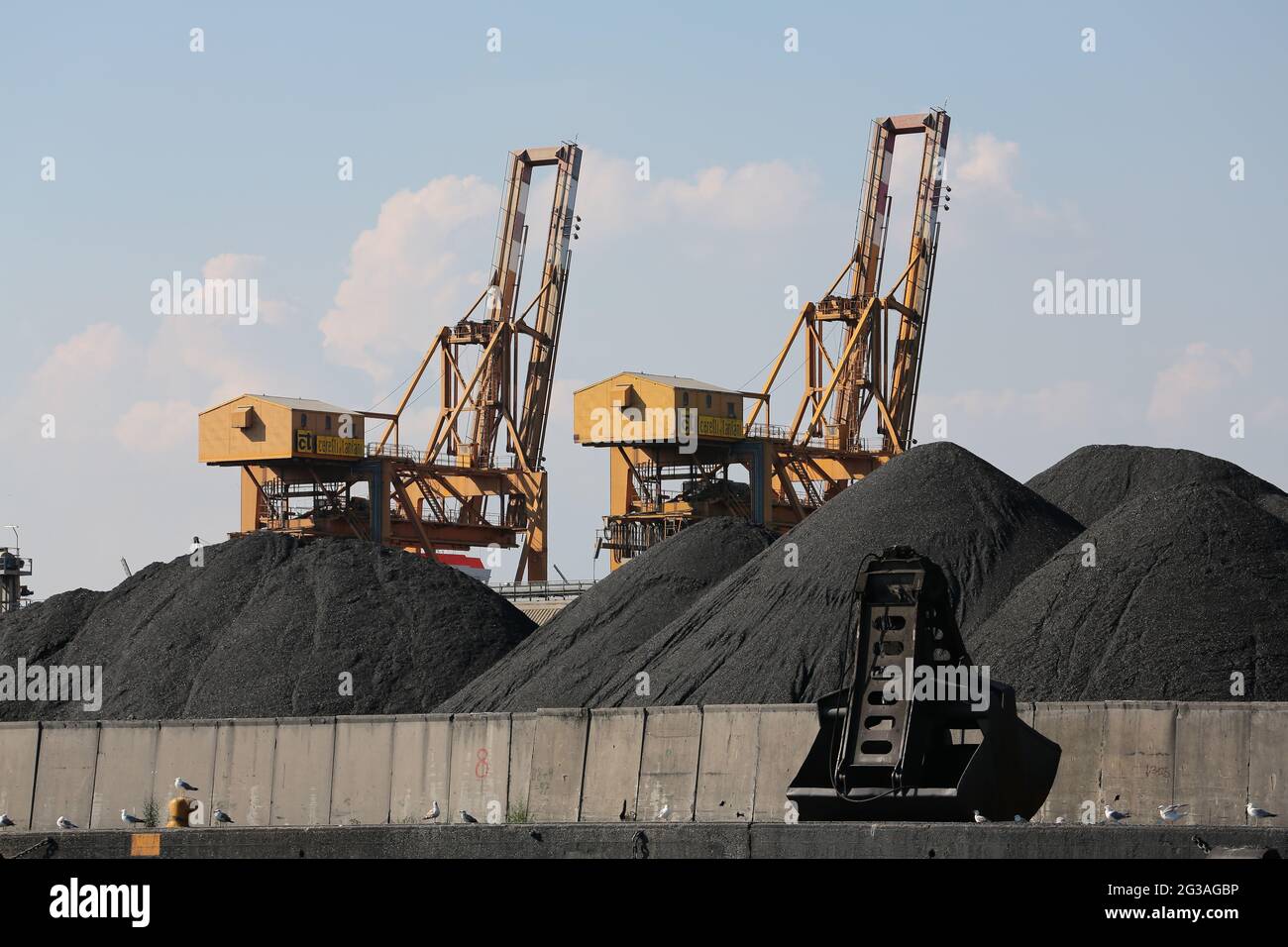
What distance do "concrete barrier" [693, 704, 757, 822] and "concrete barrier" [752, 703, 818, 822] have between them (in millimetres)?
112

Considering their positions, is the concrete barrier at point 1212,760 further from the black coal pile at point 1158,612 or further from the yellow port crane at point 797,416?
the yellow port crane at point 797,416

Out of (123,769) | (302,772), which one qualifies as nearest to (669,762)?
(302,772)

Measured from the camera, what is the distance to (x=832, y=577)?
34.2 metres

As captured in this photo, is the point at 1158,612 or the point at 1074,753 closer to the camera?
the point at 1074,753

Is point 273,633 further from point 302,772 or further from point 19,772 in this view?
point 302,772

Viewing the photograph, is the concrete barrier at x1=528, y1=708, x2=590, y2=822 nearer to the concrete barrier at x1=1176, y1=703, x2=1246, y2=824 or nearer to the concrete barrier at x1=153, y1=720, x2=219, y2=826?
the concrete barrier at x1=153, y1=720, x2=219, y2=826

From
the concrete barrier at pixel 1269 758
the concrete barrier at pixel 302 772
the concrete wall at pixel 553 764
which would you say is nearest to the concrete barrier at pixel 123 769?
the concrete wall at pixel 553 764

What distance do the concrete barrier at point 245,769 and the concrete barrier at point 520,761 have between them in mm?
3623

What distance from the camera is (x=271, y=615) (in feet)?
136

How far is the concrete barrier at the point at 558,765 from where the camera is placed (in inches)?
935

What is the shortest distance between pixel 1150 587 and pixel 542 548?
4574 cm

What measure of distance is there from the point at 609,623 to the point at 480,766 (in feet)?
47.6
